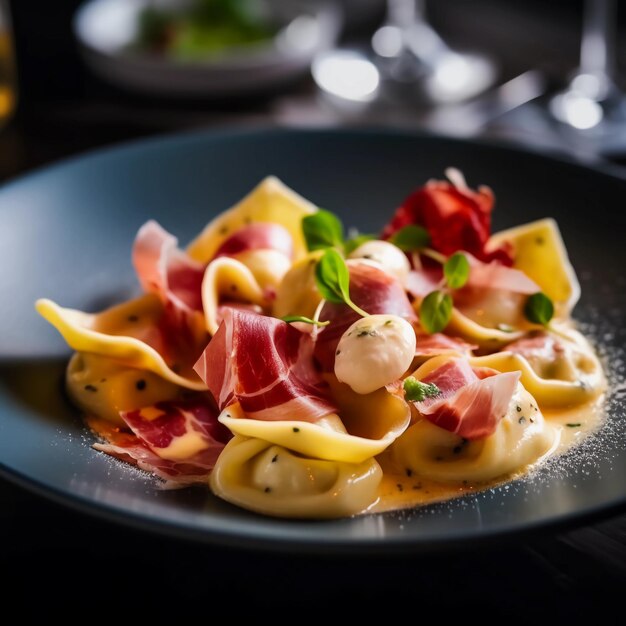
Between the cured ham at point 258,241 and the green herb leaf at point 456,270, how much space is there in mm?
604

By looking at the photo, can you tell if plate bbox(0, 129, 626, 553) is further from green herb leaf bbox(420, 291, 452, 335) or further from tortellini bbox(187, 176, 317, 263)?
green herb leaf bbox(420, 291, 452, 335)

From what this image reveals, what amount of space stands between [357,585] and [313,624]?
0.16m

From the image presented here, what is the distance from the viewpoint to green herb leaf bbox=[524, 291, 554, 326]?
313 cm

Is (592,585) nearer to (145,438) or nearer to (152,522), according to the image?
(152,522)

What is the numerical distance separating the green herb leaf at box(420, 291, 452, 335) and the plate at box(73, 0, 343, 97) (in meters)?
2.69

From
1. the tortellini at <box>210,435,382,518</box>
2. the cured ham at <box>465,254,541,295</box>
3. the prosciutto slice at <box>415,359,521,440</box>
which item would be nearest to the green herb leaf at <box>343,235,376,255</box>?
the cured ham at <box>465,254,541,295</box>

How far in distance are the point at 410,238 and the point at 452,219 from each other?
0.15 meters

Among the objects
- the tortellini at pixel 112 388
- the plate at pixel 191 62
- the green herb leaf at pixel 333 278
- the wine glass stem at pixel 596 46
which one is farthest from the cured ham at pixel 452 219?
the wine glass stem at pixel 596 46

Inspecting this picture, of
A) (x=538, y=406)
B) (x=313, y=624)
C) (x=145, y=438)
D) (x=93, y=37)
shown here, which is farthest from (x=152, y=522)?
(x=93, y=37)

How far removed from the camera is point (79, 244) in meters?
3.64

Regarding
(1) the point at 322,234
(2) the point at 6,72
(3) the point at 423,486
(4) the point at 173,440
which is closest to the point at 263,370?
(4) the point at 173,440

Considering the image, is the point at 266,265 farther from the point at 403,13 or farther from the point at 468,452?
the point at 403,13

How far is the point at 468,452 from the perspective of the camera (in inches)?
102

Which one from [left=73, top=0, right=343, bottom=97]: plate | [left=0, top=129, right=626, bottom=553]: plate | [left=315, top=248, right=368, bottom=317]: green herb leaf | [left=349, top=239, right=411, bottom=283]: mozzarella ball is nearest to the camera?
[left=0, top=129, right=626, bottom=553]: plate
